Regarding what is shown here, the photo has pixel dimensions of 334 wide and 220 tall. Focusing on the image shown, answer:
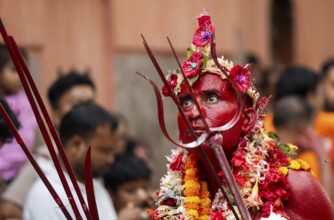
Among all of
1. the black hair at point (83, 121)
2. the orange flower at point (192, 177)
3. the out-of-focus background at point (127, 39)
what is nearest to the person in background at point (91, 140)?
the black hair at point (83, 121)

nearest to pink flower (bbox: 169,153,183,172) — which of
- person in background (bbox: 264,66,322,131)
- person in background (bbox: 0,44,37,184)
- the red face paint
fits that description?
the red face paint

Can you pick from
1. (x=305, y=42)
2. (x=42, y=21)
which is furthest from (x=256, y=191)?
(x=305, y=42)

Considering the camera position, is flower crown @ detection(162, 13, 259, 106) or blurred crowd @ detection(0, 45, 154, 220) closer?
flower crown @ detection(162, 13, 259, 106)

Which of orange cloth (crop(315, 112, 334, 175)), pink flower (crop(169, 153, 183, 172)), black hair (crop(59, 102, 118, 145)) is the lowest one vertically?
pink flower (crop(169, 153, 183, 172))

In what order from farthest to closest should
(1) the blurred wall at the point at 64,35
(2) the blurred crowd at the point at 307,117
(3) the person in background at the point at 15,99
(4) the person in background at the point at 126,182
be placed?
(1) the blurred wall at the point at 64,35 < (2) the blurred crowd at the point at 307,117 < (4) the person in background at the point at 126,182 < (3) the person in background at the point at 15,99

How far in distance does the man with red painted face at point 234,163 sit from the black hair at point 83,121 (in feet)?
5.49

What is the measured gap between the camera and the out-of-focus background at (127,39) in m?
10.1

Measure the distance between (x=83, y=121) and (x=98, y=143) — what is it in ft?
0.57

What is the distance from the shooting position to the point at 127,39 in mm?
10914

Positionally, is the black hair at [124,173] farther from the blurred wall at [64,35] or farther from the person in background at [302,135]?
the blurred wall at [64,35]

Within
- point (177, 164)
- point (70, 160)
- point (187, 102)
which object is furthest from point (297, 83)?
point (187, 102)

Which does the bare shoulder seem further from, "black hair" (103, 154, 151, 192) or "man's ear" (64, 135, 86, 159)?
"black hair" (103, 154, 151, 192)

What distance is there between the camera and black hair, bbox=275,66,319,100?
1019cm

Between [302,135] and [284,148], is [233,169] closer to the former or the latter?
[284,148]
